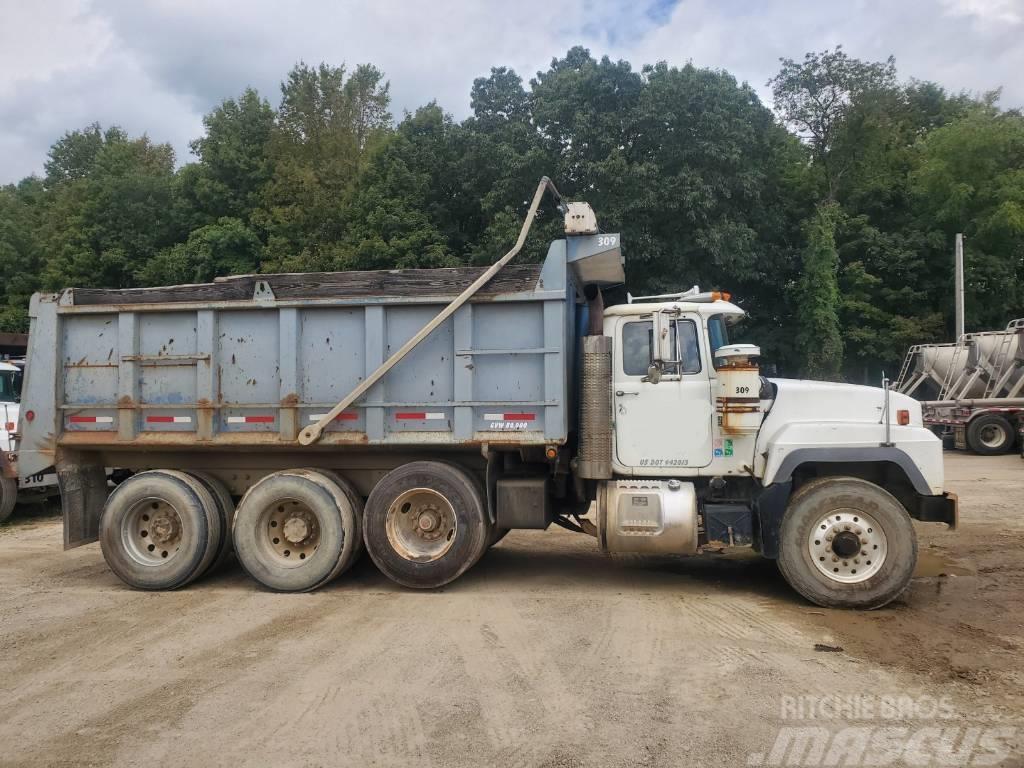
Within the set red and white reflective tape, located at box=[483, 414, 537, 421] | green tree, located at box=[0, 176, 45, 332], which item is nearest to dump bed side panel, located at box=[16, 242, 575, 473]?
red and white reflective tape, located at box=[483, 414, 537, 421]

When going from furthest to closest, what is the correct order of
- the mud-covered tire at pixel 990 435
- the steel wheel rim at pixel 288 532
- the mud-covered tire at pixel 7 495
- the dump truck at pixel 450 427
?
the mud-covered tire at pixel 990 435, the mud-covered tire at pixel 7 495, the steel wheel rim at pixel 288 532, the dump truck at pixel 450 427

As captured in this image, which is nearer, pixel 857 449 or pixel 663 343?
pixel 857 449

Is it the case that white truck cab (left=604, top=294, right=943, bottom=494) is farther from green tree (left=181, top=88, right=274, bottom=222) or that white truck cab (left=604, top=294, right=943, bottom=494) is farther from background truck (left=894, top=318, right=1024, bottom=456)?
green tree (left=181, top=88, right=274, bottom=222)

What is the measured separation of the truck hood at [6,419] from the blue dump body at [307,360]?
4988mm

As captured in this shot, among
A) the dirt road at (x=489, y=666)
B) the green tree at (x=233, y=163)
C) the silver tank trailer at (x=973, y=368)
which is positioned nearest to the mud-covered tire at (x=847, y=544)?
the dirt road at (x=489, y=666)

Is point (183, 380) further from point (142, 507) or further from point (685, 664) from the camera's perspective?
point (685, 664)

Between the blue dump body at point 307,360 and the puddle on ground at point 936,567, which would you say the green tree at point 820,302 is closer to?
the puddle on ground at point 936,567

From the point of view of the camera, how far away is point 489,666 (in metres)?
5.32

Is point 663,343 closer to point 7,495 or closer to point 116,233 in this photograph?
point 7,495

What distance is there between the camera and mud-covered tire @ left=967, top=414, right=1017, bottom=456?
65.6ft

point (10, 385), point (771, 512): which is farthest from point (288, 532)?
point (10, 385)

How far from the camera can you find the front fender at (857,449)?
22.1 feet

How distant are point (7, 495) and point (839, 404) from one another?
11.7 metres

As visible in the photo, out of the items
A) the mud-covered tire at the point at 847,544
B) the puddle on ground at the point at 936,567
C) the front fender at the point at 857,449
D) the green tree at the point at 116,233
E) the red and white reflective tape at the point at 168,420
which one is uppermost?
the green tree at the point at 116,233
